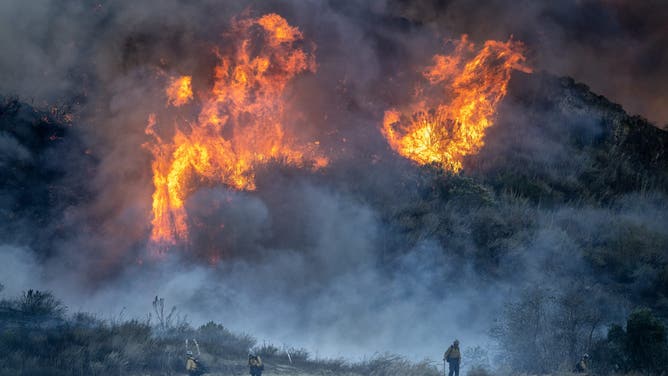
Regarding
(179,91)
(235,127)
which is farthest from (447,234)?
(179,91)

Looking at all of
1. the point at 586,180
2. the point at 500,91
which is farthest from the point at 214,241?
the point at 586,180

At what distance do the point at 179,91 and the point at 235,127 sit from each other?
2414mm

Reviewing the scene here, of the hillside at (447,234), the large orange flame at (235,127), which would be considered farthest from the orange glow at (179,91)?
the hillside at (447,234)

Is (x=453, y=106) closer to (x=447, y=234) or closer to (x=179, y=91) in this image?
(x=447, y=234)

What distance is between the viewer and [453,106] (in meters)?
27.3

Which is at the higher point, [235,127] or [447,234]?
[235,127]

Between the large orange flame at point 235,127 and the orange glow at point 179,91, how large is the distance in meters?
0.04

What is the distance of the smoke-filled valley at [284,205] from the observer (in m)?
20.5

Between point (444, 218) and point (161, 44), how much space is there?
502 inches

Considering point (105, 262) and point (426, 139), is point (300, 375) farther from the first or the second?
point (426, 139)

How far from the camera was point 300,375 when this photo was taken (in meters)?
15.1

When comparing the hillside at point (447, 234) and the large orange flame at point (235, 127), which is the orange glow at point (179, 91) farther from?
the hillside at point (447, 234)

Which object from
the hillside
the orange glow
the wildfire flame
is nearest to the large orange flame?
the orange glow

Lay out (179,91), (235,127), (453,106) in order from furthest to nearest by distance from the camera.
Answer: (453,106)
(235,127)
(179,91)
